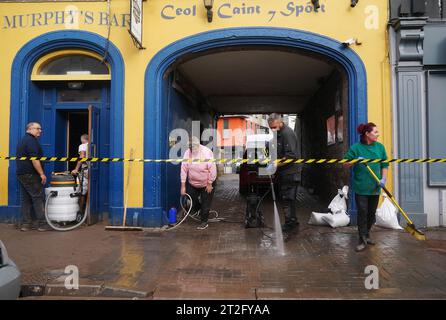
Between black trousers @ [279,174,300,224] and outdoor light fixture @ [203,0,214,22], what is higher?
outdoor light fixture @ [203,0,214,22]

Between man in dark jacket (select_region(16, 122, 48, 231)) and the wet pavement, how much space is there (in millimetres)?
328

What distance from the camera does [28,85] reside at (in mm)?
7762

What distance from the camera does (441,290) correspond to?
395cm

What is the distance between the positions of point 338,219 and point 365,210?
1588mm

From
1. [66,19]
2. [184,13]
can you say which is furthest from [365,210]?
[66,19]

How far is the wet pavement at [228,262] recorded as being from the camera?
3967 mm

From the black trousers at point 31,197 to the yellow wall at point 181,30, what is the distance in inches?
32.7

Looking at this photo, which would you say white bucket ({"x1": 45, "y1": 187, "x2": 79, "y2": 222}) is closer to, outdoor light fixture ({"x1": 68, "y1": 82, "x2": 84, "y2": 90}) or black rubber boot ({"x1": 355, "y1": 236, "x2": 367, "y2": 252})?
outdoor light fixture ({"x1": 68, "y1": 82, "x2": 84, "y2": 90})

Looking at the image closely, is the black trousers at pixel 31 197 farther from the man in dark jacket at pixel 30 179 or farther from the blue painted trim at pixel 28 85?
the blue painted trim at pixel 28 85

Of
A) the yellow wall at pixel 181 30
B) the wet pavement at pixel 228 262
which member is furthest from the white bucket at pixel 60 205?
the yellow wall at pixel 181 30

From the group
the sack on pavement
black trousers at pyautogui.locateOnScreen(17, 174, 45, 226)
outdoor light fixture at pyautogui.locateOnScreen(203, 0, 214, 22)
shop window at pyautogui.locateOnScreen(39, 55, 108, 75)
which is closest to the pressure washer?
black trousers at pyautogui.locateOnScreen(17, 174, 45, 226)

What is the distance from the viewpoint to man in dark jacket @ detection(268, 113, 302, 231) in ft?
20.5

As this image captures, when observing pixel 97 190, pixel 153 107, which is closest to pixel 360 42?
pixel 153 107
